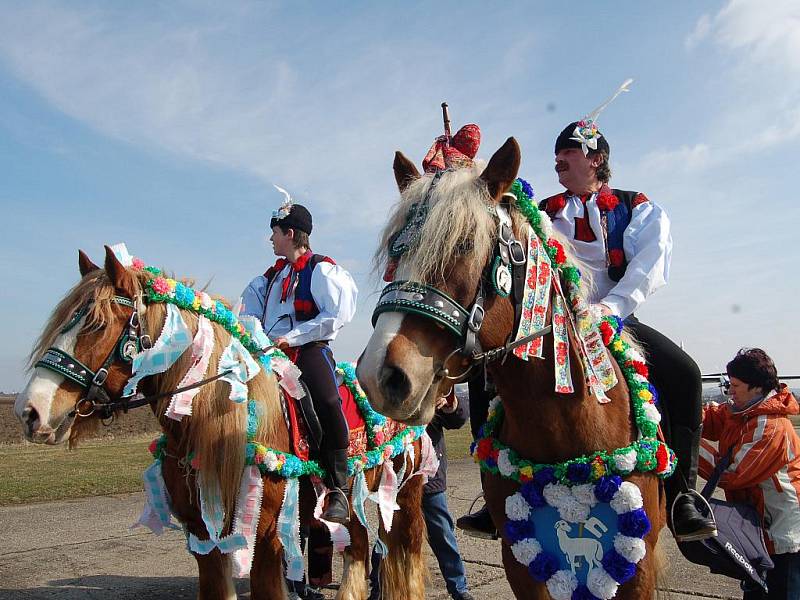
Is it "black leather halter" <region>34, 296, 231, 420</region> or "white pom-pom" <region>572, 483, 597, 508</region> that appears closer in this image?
"white pom-pom" <region>572, 483, 597, 508</region>

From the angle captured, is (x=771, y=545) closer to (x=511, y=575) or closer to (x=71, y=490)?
(x=511, y=575)

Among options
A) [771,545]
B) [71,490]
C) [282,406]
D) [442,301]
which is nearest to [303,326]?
[282,406]

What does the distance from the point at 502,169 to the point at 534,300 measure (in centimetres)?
47

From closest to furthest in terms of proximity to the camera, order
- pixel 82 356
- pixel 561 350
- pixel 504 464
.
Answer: pixel 561 350
pixel 504 464
pixel 82 356

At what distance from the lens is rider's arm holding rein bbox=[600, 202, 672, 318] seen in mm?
2750

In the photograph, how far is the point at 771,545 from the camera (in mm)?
3715

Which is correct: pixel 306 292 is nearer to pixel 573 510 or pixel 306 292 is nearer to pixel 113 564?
pixel 573 510

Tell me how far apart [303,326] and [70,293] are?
62.5 inches

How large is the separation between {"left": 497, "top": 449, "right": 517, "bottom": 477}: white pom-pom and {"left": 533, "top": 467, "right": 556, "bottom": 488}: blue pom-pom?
0.10m

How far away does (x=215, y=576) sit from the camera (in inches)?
146

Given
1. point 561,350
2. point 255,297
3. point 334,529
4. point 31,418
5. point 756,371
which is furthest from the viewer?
point 255,297

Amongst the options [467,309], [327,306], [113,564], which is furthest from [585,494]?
[113,564]

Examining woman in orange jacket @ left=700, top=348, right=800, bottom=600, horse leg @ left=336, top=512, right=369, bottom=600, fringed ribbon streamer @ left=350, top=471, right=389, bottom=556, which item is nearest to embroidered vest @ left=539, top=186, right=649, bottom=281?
woman in orange jacket @ left=700, top=348, right=800, bottom=600

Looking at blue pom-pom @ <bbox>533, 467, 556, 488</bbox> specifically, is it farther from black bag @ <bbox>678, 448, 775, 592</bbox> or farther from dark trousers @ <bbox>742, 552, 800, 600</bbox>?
dark trousers @ <bbox>742, 552, 800, 600</bbox>
